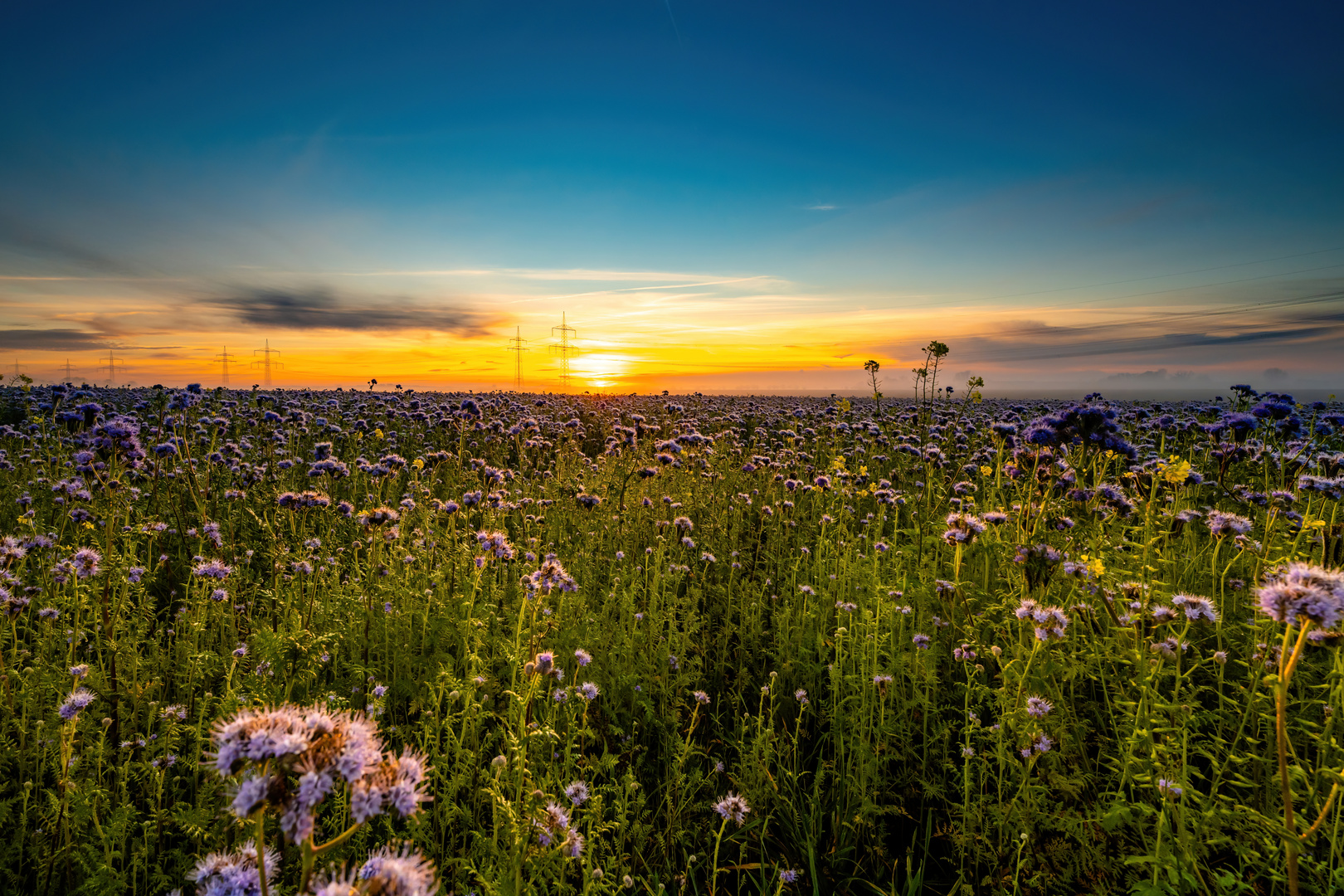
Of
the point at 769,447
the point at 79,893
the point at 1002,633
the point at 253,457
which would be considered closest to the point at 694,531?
the point at 1002,633

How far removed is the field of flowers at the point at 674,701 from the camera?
7.47 ft

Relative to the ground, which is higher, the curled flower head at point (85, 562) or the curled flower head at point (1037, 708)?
the curled flower head at point (85, 562)

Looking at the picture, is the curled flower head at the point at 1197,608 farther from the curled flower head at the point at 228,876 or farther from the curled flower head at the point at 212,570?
the curled flower head at the point at 212,570

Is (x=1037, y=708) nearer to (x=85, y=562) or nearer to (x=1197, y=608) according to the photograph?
(x=1197, y=608)

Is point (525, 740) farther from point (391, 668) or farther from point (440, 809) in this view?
point (391, 668)

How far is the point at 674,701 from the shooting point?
402 centimetres

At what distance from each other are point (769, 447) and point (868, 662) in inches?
319

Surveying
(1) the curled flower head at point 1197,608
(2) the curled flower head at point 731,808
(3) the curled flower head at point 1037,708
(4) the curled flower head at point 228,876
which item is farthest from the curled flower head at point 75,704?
(1) the curled flower head at point 1197,608

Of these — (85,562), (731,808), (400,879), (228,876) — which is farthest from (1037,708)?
(85,562)

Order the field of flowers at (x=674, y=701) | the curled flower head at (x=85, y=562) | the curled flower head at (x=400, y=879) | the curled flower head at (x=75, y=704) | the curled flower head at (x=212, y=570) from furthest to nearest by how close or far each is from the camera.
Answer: the curled flower head at (x=212, y=570)
the curled flower head at (x=85, y=562)
the curled flower head at (x=75, y=704)
the field of flowers at (x=674, y=701)
the curled flower head at (x=400, y=879)

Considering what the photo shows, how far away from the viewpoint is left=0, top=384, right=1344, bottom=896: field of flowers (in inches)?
89.6

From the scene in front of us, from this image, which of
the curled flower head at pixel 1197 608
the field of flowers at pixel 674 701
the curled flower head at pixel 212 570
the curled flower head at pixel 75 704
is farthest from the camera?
the curled flower head at pixel 212 570

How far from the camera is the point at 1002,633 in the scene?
13.8 feet

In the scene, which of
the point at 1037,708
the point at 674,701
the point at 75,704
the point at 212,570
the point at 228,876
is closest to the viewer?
the point at 228,876
